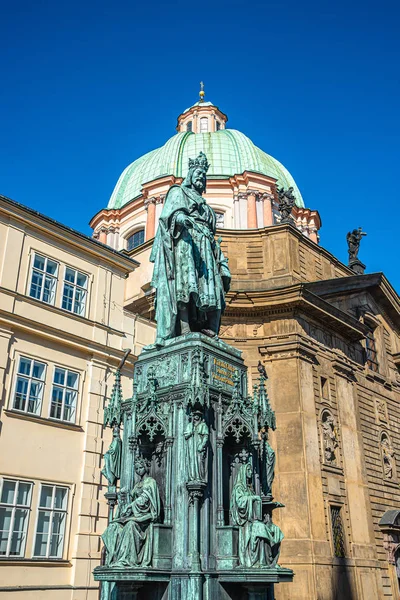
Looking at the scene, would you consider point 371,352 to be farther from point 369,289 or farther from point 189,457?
point 189,457

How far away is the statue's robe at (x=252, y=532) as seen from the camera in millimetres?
6531

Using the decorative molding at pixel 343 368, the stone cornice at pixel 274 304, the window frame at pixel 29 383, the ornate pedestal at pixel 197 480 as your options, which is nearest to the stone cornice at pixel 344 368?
the decorative molding at pixel 343 368

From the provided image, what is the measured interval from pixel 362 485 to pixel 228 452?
71.3 ft

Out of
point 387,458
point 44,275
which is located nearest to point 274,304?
point 44,275

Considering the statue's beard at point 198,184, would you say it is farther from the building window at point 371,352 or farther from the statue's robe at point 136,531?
the building window at point 371,352

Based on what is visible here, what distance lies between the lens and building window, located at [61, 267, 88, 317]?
2159 centimetres

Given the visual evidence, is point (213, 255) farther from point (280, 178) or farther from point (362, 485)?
point (280, 178)

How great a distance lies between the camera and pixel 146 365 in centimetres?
800

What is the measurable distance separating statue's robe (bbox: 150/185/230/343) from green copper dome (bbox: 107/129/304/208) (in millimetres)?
32842

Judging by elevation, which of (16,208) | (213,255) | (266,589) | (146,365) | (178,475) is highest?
(16,208)

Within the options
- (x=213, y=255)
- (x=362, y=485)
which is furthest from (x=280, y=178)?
(x=213, y=255)

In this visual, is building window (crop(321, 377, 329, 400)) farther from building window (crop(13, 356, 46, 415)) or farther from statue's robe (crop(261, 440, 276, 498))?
statue's robe (crop(261, 440, 276, 498))

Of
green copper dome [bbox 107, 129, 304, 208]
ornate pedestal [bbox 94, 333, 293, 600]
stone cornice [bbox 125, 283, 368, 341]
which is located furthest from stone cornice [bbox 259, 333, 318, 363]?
green copper dome [bbox 107, 129, 304, 208]

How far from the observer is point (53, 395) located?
781 inches
